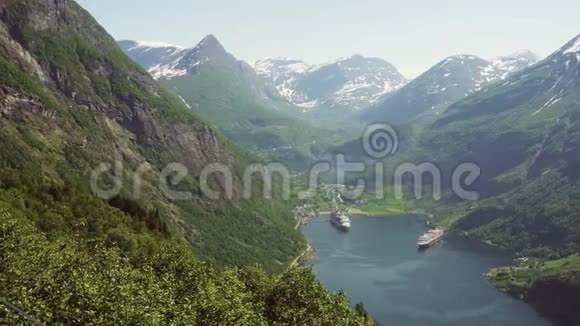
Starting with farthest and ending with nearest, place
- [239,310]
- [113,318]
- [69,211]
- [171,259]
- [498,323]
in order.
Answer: [498,323] < [69,211] < [171,259] < [239,310] < [113,318]

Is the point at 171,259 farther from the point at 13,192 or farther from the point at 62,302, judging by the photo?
the point at 13,192

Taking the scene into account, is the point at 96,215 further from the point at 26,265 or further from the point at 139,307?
the point at 139,307

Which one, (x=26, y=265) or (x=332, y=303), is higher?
→ (x=332, y=303)

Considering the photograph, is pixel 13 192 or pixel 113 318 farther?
pixel 13 192

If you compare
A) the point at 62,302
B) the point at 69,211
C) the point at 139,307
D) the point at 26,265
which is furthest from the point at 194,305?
the point at 69,211

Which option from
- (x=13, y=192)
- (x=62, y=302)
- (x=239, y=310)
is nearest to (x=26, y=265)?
(x=62, y=302)

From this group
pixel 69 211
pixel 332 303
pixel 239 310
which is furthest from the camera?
pixel 69 211
